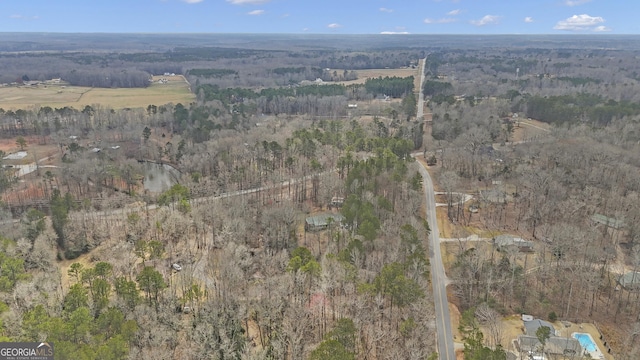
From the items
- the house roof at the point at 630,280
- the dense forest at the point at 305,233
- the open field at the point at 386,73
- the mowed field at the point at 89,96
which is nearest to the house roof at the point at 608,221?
the dense forest at the point at 305,233

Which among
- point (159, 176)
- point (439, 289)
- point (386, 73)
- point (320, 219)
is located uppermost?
point (386, 73)

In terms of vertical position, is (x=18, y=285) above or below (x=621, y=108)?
below

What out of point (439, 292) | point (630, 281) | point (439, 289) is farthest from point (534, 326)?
point (630, 281)

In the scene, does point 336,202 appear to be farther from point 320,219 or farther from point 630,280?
point 630,280

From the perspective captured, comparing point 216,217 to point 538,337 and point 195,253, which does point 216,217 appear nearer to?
point 195,253

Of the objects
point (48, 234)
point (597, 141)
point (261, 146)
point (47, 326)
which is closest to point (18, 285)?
point (47, 326)

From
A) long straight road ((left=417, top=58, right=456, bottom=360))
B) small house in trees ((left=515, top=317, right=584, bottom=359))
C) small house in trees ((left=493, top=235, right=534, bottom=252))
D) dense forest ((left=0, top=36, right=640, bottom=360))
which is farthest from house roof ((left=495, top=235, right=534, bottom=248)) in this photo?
small house in trees ((left=515, top=317, right=584, bottom=359))

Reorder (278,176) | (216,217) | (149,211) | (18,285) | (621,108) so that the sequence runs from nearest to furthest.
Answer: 1. (18,285)
2. (216,217)
3. (149,211)
4. (278,176)
5. (621,108)
